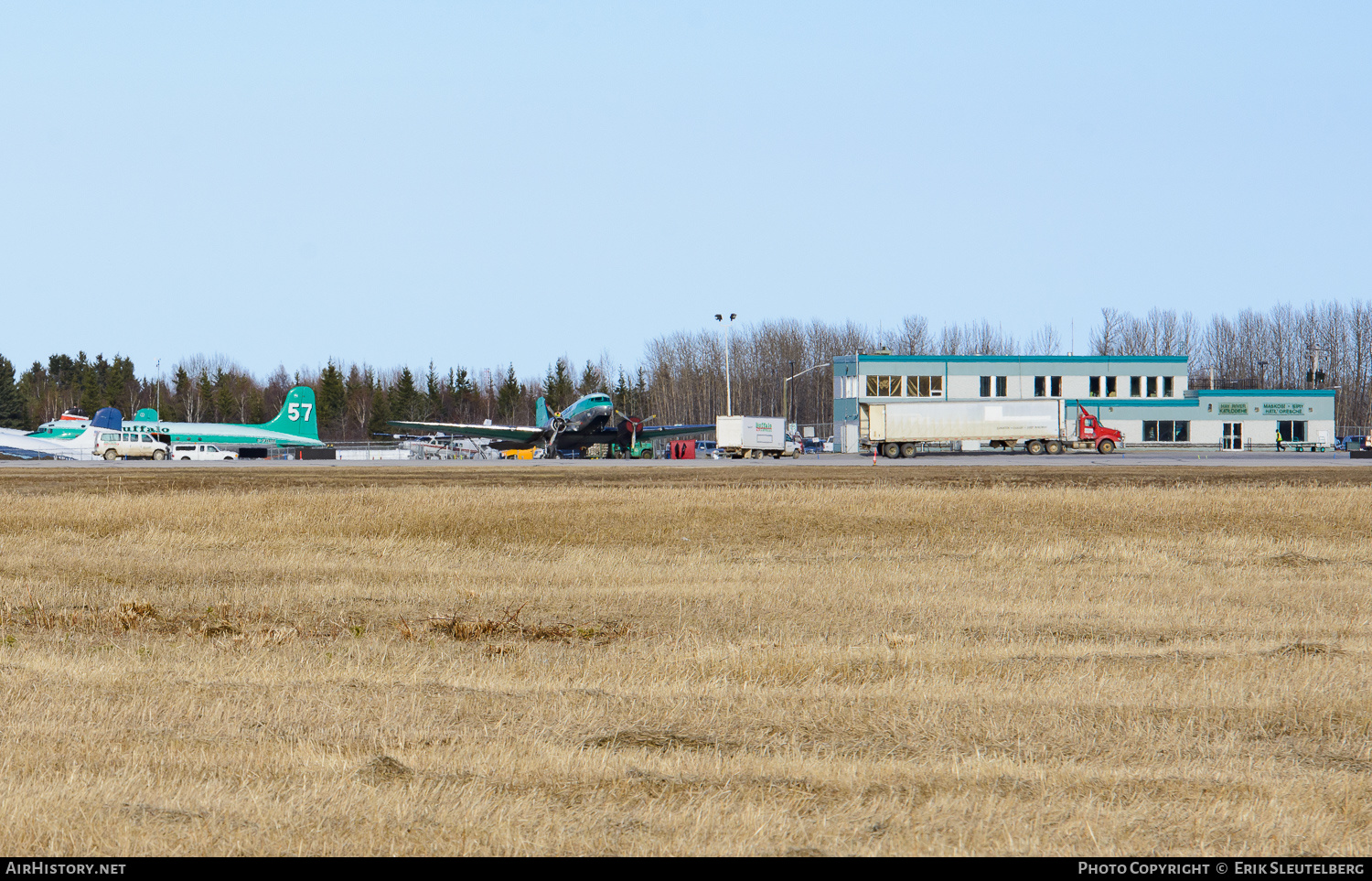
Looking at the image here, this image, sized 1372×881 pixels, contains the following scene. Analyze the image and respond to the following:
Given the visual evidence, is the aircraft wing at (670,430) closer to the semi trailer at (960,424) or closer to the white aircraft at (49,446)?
the semi trailer at (960,424)

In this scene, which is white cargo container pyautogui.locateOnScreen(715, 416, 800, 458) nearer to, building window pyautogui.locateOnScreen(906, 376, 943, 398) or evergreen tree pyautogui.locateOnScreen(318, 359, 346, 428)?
building window pyautogui.locateOnScreen(906, 376, 943, 398)

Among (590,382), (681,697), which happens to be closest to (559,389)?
(590,382)

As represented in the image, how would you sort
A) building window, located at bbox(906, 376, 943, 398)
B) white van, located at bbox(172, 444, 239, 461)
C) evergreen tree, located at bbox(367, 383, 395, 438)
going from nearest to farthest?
white van, located at bbox(172, 444, 239, 461) → building window, located at bbox(906, 376, 943, 398) → evergreen tree, located at bbox(367, 383, 395, 438)

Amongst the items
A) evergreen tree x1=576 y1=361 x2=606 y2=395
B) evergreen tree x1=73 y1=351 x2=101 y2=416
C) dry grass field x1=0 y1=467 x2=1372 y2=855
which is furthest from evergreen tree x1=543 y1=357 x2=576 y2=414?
dry grass field x1=0 y1=467 x2=1372 y2=855

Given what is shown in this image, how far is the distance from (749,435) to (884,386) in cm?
2232

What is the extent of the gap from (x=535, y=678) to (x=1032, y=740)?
13.9 ft

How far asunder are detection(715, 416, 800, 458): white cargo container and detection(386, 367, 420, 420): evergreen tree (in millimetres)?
79135

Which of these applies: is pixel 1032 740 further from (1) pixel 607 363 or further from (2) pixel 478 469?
(1) pixel 607 363

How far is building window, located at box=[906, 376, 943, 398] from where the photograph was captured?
88562mm

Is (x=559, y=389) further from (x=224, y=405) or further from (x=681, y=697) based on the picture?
(x=681, y=697)

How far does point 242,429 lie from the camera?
79.4 meters

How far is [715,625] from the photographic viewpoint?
13.7 metres

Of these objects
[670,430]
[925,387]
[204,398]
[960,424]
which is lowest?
[670,430]

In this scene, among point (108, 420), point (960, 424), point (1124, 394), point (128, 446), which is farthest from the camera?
point (1124, 394)
